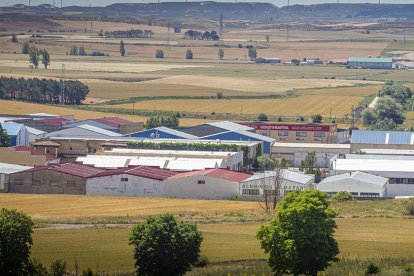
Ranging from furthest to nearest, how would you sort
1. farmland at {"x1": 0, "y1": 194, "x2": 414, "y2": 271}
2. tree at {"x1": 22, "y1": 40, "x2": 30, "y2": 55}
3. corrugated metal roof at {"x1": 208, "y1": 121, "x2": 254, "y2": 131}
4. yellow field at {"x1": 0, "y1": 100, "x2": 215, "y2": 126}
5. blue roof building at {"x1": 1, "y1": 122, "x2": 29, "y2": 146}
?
tree at {"x1": 22, "y1": 40, "x2": 30, "y2": 55} → yellow field at {"x1": 0, "y1": 100, "x2": 215, "y2": 126} → corrugated metal roof at {"x1": 208, "y1": 121, "x2": 254, "y2": 131} → blue roof building at {"x1": 1, "y1": 122, "x2": 29, "y2": 146} → farmland at {"x1": 0, "y1": 194, "x2": 414, "y2": 271}

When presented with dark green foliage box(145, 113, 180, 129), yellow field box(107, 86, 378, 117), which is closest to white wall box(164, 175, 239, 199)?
dark green foliage box(145, 113, 180, 129)

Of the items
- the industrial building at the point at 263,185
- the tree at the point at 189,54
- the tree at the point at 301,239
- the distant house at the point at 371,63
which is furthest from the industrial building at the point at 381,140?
the tree at the point at 189,54

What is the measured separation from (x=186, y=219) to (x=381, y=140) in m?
22.4

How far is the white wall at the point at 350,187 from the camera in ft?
131

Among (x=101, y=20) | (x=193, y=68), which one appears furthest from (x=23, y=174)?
(x=101, y=20)

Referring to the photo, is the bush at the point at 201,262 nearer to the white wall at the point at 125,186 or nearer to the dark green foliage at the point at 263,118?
the white wall at the point at 125,186

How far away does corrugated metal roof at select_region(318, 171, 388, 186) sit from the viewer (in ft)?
132

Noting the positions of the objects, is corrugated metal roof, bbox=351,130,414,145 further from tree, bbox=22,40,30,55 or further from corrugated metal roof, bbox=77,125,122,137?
tree, bbox=22,40,30,55

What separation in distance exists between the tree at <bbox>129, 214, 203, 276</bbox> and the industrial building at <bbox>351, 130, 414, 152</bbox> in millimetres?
28567

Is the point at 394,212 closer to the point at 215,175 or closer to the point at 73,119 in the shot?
the point at 215,175

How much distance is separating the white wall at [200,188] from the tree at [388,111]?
24.9 m

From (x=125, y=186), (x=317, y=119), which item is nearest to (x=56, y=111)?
(x=317, y=119)

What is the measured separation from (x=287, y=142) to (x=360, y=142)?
18.4 ft

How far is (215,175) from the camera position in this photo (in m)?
39.9
